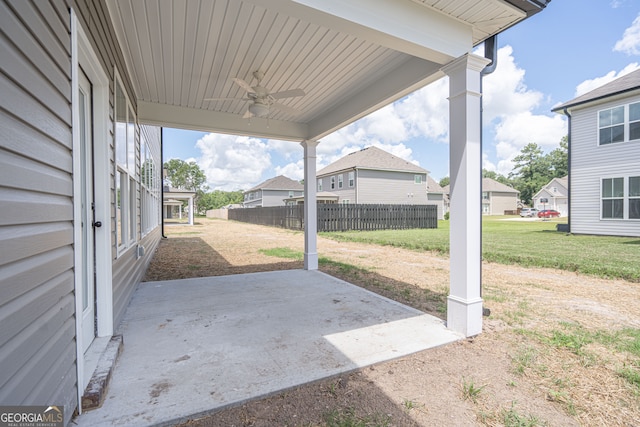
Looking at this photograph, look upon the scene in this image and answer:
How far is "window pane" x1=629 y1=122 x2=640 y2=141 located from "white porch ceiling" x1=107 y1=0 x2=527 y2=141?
420 inches

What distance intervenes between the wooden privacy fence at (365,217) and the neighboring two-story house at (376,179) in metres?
4.89

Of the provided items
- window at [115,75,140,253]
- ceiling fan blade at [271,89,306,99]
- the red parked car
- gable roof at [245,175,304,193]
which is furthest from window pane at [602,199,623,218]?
gable roof at [245,175,304,193]

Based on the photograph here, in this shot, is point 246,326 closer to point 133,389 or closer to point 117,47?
point 133,389

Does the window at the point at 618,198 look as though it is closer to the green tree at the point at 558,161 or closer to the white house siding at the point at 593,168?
the white house siding at the point at 593,168

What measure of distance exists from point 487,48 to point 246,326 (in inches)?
153

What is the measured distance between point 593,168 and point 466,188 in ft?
37.5

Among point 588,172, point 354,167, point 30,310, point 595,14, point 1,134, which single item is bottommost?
point 30,310

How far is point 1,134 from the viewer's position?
107 centimetres

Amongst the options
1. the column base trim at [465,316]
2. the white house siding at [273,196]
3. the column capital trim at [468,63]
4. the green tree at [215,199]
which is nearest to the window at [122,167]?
the column capital trim at [468,63]

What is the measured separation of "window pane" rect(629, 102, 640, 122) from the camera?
9.53m

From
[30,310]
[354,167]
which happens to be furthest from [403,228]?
[30,310]

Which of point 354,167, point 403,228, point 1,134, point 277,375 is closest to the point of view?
point 1,134

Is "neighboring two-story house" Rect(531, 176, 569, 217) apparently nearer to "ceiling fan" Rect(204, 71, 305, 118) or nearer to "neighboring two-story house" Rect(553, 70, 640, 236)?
"neighboring two-story house" Rect(553, 70, 640, 236)

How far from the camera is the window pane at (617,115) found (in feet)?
32.4
